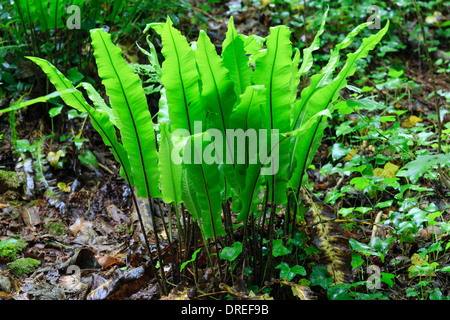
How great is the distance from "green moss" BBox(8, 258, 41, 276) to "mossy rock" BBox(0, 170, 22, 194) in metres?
0.71

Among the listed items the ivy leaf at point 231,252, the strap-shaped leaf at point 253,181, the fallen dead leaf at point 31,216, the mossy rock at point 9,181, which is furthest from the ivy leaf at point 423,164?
the mossy rock at point 9,181

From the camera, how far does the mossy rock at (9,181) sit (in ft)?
8.16

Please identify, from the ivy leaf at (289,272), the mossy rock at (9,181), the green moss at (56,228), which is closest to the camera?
the ivy leaf at (289,272)

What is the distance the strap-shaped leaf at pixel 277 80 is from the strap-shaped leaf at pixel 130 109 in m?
0.41

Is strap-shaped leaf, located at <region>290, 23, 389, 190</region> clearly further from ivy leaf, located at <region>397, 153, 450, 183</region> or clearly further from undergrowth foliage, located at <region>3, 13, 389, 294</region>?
ivy leaf, located at <region>397, 153, 450, 183</region>

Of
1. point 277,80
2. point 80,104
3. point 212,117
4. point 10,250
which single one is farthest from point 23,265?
point 277,80

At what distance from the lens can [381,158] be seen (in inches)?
94.1

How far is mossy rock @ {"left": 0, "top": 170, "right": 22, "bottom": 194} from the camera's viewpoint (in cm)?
249

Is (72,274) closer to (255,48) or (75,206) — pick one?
(75,206)

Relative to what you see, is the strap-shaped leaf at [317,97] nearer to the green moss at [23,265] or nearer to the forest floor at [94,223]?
the forest floor at [94,223]

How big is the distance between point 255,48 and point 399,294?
118 cm

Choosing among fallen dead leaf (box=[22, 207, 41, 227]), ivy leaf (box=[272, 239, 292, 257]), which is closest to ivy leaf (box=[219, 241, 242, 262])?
ivy leaf (box=[272, 239, 292, 257])

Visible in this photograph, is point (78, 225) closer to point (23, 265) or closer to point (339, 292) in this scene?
point (23, 265)
